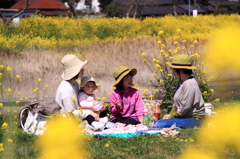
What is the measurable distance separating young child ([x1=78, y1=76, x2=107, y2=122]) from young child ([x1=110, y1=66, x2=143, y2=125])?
21cm

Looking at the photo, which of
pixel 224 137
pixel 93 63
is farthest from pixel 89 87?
pixel 224 137

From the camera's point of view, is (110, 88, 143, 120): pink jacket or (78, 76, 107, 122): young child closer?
(78, 76, 107, 122): young child

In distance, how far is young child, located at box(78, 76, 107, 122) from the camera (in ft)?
16.3

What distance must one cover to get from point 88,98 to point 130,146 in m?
1.16

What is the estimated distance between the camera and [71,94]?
188 inches

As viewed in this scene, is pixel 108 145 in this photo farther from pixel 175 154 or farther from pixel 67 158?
pixel 67 158

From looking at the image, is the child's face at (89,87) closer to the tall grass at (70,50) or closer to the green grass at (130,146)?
the green grass at (130,146)

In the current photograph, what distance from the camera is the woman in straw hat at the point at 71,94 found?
470cm

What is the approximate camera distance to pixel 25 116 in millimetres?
4809

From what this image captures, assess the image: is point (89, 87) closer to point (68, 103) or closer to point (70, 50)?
point (68, 103)

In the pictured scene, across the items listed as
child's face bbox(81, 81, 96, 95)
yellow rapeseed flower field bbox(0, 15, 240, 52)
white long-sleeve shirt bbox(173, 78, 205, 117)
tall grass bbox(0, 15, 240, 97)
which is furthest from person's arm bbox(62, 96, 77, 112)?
yellow rapeseed flower field bbox(0, 15, 240, 52)

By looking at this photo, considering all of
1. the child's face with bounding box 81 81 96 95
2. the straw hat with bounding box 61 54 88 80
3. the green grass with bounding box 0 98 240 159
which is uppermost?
the straw hat with bounding box 61 54 88 80

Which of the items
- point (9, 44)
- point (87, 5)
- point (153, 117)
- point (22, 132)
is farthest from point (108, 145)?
point (87, 5)

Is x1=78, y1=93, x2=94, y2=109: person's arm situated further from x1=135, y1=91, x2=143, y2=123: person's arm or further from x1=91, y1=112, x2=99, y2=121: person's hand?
x1=135, y1=91, x2=143, y2=123: person's arm
